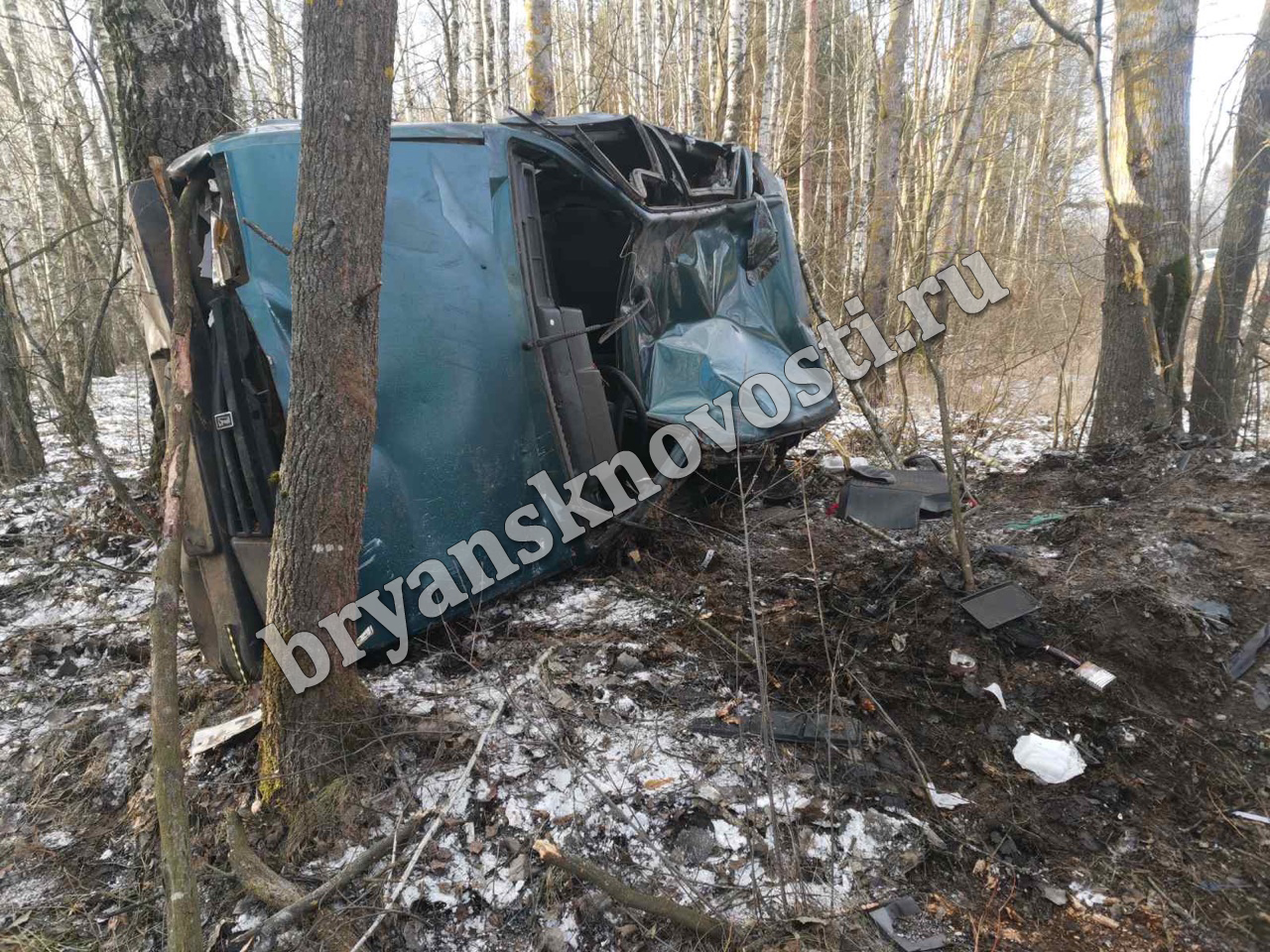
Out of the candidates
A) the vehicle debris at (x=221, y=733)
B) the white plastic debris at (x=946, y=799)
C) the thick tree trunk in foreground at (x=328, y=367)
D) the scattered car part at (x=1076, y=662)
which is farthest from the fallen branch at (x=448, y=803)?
the scattered car part at (x=1076, y=662)

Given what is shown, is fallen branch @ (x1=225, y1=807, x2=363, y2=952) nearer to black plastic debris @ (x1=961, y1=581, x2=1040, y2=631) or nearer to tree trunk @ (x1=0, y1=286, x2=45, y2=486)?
black plastic debris @ (x1=961, y1=581, x2=1040, y2=631)

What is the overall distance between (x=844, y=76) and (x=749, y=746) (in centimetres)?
1297

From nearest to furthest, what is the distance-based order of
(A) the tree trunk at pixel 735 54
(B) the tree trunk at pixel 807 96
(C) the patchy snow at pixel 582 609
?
1. (C) the patchy snow at pixel 582 609
2. (A) the tree trunk at pixel 735 54
3. (B) the tree trunk at pixel 807 96

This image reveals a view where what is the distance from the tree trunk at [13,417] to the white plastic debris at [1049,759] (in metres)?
6.14

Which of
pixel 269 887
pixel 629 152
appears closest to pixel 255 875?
pixel 269 887

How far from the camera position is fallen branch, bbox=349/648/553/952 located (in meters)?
1.61

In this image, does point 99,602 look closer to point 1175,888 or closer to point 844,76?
point 1175,888

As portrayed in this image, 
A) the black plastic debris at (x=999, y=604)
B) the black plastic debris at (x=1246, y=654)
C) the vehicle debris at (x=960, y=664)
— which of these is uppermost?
the black plastic debris at (x=999, y=604)

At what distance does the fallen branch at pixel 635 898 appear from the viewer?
1560mm

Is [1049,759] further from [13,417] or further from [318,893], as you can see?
[13,417]

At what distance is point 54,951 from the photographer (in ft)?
5.39

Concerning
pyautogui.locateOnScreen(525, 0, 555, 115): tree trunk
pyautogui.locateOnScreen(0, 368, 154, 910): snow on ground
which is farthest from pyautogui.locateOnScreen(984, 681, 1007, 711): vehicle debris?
pyautogui.locateOnScreen(525, 0, 555, 115): tree trunk

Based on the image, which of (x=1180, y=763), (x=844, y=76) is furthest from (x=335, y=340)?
(x=844, y=76)

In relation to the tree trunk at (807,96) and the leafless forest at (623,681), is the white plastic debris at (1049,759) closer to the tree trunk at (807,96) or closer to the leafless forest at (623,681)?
the leafless forest at (623,681)
